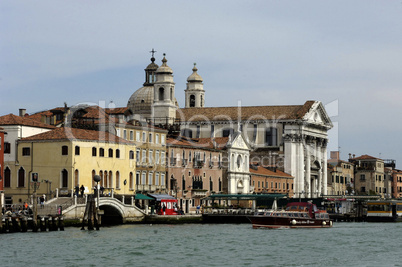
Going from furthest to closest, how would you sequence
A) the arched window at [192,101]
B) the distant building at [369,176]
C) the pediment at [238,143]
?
the distant building at [369,176] < the arched window at [192,101] < the pediment at [238,143]

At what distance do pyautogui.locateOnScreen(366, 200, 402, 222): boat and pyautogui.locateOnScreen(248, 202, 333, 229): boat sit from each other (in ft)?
55.2

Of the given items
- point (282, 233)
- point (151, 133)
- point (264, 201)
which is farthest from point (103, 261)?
point (264, 201)

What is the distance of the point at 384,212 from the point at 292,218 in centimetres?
2124

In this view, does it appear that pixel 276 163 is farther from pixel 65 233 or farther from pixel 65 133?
pixel 65 233

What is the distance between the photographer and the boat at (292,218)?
56469mm

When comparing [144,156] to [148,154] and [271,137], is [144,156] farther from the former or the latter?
[271,137]

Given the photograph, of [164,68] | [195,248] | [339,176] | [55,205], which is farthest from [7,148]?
[339,176]

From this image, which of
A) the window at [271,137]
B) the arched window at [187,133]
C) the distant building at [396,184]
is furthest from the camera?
the distant building at [396,184]

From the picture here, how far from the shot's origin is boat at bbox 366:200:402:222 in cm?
7550

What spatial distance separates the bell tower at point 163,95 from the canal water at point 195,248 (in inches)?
1645

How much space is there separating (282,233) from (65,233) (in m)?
11.7

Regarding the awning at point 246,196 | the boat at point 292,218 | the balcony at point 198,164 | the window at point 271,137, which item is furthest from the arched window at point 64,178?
the window at point 271,137

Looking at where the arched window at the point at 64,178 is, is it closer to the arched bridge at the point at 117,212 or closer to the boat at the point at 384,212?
the arched bridge at the point at 117,212

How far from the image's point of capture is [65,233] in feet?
155
